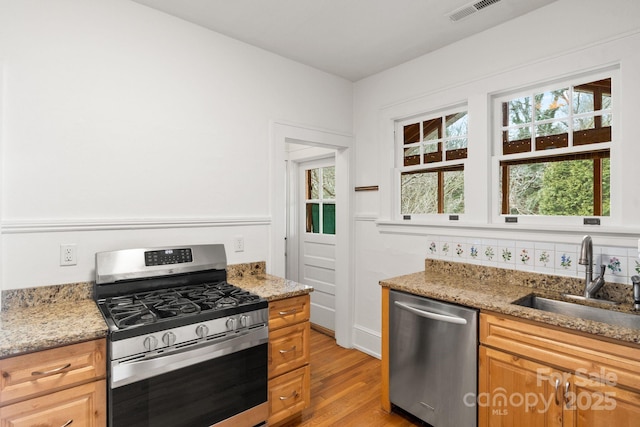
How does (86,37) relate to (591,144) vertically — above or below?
above

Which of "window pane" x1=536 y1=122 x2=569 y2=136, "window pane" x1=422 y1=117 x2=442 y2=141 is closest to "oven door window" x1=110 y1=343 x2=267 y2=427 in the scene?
"window pane" x1=422 y1=117 x2=442 y2=141

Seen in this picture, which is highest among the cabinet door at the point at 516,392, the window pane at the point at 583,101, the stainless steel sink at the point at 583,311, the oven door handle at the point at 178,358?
the window pane at the point at 583,101

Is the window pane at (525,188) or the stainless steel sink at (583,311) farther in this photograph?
the window pane at (525,188)

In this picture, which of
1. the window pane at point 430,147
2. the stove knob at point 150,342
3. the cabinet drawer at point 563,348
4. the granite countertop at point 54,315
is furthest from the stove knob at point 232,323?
the window pane at point 430,147

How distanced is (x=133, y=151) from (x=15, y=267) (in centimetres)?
88

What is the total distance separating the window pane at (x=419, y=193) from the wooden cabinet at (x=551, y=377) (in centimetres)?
125

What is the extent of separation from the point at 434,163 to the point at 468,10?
1.12 metres

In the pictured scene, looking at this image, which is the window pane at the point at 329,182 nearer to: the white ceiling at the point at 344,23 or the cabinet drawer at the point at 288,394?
the white ceiling at the point at 344,23

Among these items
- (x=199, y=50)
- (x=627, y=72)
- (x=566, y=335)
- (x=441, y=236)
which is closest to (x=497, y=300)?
(x=566, y=335)

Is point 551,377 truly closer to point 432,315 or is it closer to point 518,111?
point 432,315

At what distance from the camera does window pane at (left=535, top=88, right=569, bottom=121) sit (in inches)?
87.4

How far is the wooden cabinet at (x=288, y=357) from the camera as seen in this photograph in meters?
2.08

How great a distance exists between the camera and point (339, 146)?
338 centimetres

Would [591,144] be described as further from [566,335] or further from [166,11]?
[166,11]
